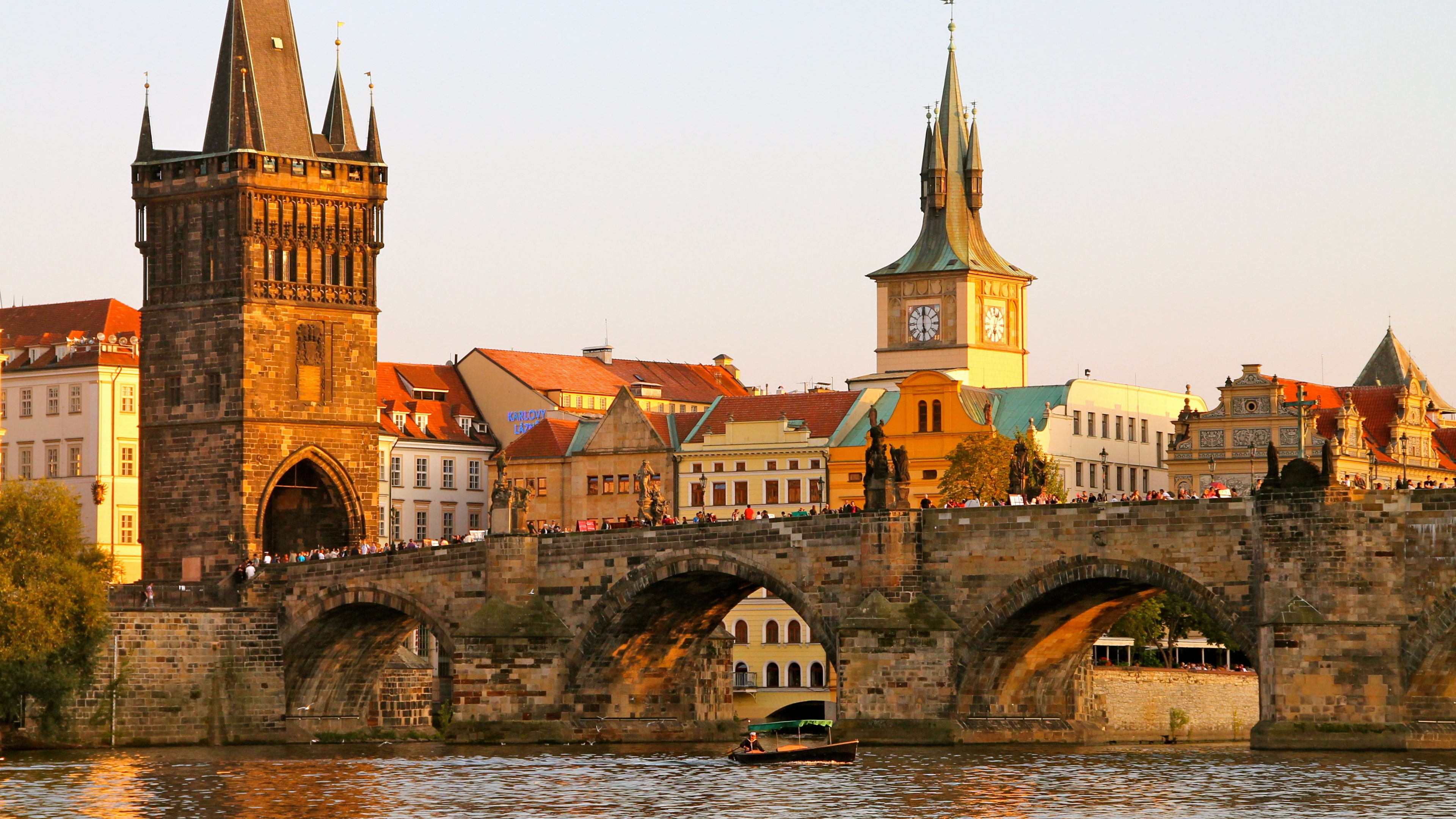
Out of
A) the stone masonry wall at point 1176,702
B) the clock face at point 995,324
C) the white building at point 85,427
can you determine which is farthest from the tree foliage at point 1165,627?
the white building at point 85,427

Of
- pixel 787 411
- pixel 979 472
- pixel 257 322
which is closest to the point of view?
pixel 257 322

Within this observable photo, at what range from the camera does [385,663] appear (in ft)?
302

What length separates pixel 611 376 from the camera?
126500 millimetres

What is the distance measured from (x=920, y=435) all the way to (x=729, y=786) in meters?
45.1

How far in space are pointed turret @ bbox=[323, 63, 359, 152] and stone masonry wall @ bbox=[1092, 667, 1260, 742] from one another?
27.7m

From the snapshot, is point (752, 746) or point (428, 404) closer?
point (752, 746)

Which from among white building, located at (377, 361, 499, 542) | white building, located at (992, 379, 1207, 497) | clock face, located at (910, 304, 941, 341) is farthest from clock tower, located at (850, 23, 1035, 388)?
white building, located at (377, 361, 499, 542)

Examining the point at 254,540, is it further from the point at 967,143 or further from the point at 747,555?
the point at 967,143

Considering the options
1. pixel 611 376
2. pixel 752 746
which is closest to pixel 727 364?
pixel 611 376

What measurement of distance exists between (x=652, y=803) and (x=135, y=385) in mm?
47887

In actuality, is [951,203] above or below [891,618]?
above

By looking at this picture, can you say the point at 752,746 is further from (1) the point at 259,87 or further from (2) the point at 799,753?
(1) the point at 259,87

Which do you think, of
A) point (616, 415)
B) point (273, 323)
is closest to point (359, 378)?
point (273, 323)

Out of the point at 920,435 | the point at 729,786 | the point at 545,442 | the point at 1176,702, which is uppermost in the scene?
the point at 545,442
